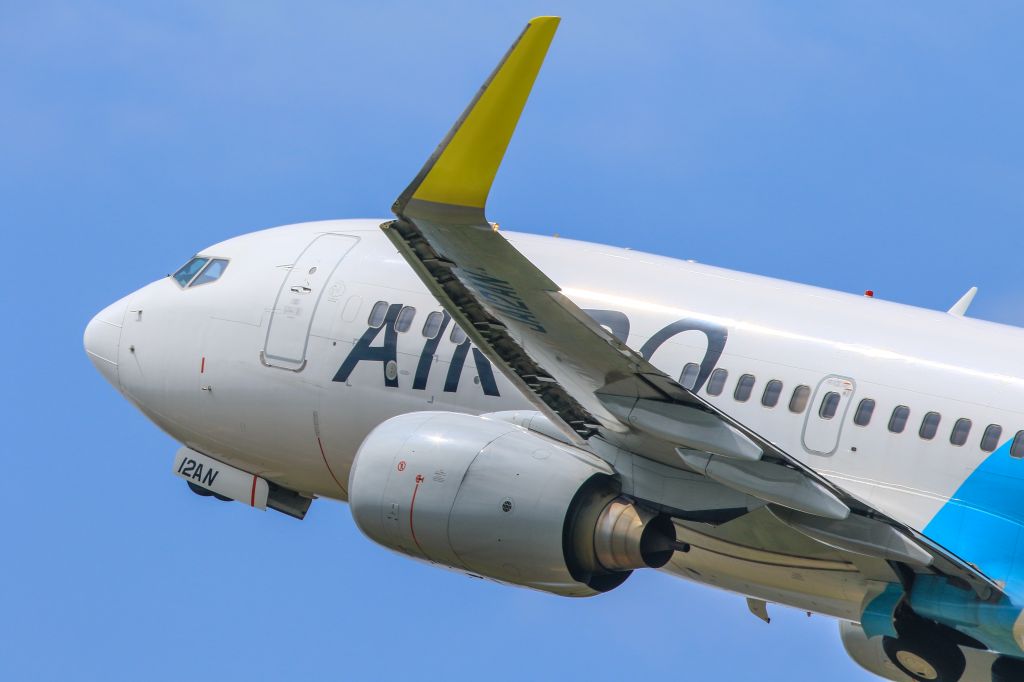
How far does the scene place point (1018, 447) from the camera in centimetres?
1680

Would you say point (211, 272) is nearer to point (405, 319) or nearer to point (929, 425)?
point (405, 319)

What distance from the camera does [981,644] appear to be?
679 inches

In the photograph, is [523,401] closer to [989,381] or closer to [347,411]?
[347,411]

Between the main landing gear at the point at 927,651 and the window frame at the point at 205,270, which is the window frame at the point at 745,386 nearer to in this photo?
the main landing gear at the point at 927,651

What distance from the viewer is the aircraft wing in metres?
13.5

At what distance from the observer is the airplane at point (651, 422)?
15.1 metres

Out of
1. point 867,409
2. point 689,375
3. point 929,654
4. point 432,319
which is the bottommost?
point 929,654

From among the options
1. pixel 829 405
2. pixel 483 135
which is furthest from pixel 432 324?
pixel 483 135

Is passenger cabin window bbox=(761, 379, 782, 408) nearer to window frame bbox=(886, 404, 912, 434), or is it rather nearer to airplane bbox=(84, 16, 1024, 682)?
airplane bbox=(84, 16, 1024, 682)

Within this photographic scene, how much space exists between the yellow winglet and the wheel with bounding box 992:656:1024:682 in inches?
337

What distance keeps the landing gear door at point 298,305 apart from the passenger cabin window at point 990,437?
8.40 metres

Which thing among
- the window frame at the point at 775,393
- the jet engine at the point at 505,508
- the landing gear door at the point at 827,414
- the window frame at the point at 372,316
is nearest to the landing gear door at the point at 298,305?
the window frame at the point at 372,316

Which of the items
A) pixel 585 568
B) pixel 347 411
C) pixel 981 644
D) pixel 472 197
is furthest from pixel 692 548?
pixel 472 197

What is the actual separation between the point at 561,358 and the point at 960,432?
14.8ft
